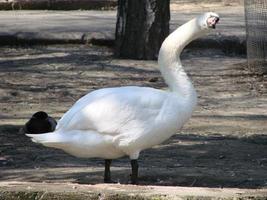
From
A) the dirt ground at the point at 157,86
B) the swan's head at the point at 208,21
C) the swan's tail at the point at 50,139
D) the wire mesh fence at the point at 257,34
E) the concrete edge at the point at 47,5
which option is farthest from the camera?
the concrete edge at the point at 47,5

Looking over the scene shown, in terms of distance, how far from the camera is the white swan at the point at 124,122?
601 cm

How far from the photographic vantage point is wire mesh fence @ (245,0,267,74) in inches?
511

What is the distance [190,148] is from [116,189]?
130 inches

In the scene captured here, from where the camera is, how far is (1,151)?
26.5 feet

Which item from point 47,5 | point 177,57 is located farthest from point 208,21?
point 47,5

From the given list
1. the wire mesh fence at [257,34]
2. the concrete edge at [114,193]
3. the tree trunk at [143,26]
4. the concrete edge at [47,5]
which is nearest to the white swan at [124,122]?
the concrete edge at [114,193]

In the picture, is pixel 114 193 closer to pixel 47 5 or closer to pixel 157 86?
pixel 157 86

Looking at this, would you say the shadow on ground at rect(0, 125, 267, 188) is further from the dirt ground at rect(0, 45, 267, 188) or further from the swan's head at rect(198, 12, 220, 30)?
the swan's head at rect(198, 12, 220, 30)

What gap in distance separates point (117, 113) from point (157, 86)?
230 inches

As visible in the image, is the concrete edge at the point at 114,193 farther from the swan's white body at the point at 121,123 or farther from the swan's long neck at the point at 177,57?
the swan's long neck at the point at 177,57

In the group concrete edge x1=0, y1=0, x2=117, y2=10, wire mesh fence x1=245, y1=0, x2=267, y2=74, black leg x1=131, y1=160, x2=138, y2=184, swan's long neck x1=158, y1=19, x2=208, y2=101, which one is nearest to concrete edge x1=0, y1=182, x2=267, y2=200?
black leg x1=131, y1=160, x2=138, y2=184

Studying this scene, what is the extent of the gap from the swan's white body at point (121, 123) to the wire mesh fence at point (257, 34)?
22.8 feet

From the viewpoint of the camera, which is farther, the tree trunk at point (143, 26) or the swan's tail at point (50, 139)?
the tree trunk at point (143, 26)

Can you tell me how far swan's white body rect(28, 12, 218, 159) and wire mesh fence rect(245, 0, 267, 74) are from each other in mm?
6944
